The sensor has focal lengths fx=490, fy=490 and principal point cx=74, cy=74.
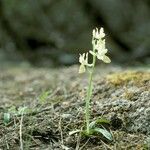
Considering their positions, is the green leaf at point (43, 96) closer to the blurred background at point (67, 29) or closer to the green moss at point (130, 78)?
the green moss at point (130, 78)

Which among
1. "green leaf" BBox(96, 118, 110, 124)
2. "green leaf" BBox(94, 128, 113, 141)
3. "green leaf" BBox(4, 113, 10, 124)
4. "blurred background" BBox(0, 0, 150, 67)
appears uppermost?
"blurred background" BBox(0, 0, 150, 67)

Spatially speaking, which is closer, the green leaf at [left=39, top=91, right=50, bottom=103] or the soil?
the soil

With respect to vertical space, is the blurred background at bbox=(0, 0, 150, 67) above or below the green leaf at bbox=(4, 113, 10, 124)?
above

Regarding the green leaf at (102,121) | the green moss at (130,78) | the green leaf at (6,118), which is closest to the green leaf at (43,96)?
the green leaf at (6,118)

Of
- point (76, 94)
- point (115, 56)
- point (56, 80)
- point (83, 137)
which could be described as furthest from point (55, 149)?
point (115, 56)

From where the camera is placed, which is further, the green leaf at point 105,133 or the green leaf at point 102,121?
the green leaf at point 102,121

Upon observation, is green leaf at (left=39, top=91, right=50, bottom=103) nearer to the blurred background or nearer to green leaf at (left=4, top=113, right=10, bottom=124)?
green leaf at (left=4, top=113, right=10, bottom=124)

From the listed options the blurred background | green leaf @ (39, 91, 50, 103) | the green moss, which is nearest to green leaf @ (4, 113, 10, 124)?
green leaf @ (39, 91, 50, 103)

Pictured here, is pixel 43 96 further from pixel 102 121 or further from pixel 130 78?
pixel 102 121

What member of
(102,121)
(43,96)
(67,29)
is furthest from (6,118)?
(67,29)
